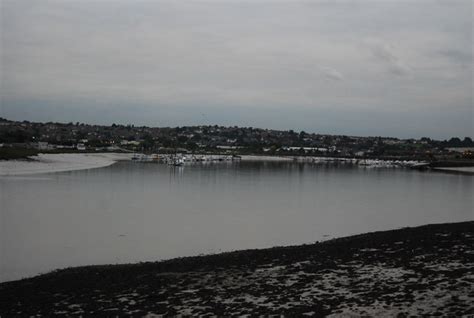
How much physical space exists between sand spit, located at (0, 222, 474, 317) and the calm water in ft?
7.47

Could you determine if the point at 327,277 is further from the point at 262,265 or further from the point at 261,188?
the point at 261,188

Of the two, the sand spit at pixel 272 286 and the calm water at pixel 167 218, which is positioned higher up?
the sand spit at pixel 272 286

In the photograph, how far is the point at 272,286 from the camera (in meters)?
11.7

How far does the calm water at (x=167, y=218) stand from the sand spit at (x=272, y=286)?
2278 millimetres

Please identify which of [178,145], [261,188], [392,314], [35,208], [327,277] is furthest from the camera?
[178,145]

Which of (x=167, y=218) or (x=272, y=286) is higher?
(x=272, y=286)

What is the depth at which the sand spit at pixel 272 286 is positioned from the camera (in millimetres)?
9984

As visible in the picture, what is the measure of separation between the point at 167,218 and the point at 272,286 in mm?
13509

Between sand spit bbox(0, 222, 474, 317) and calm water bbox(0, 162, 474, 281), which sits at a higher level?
sand spit bbox(0, 222, 474, 317)

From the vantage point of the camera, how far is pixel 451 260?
1380 cm

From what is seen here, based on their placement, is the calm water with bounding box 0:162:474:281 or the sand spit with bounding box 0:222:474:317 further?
the calm water with bounding box 0:162:474:281

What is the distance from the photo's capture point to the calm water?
17.0 meters

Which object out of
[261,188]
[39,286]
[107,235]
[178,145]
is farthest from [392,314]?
[178,145]

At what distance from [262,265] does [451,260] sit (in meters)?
4.83
